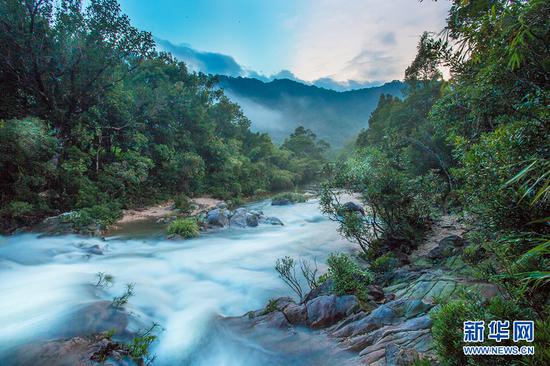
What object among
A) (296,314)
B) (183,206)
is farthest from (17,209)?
(296,314)

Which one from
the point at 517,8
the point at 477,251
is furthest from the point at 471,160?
the point at 477,251

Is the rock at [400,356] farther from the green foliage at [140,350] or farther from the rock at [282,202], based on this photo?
the rock at [282,202]

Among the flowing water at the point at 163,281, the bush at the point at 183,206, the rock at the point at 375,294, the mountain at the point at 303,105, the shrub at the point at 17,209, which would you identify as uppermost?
the mountain at the point at 303,105

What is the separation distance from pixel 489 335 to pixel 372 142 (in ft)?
115

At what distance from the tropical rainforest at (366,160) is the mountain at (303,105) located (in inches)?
4212

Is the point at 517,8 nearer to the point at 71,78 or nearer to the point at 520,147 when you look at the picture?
the point at 520,147

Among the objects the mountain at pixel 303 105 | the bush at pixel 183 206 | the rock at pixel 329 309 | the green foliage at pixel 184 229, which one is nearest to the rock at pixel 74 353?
the rock at pixel 329 309

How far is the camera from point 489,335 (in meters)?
2.16

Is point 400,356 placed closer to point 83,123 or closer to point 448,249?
point 448,249

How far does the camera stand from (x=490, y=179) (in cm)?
384

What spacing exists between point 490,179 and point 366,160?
483 centimetres

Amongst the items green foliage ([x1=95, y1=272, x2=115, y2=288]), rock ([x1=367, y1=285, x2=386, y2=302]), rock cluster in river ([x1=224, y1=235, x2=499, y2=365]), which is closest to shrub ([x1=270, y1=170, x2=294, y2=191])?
green foliage ([x1=95, y1=272, x2=115, y2=288])

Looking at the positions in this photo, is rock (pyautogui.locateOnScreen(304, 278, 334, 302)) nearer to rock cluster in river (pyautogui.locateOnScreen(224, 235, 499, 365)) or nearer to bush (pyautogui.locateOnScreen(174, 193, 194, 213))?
rock cluster in river (pyautogui.locateOnScreen(224, 235, 499, 365))

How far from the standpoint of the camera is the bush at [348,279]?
17.1 ft
